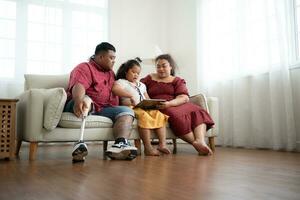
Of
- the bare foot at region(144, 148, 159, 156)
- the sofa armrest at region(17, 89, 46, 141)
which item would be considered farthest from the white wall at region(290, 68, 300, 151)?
the sofa armrest at region(17, 89, 46, 141)

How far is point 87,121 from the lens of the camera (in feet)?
7.13

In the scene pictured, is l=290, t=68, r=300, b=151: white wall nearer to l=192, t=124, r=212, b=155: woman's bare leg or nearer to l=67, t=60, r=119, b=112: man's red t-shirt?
l=192, t=124, r=212, b=155: woman's bare leg

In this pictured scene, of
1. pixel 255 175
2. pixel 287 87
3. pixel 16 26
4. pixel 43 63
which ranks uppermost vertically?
pixel 16 26

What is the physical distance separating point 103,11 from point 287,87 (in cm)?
250

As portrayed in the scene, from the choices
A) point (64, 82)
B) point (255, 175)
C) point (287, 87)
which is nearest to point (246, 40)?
point (287, 87)

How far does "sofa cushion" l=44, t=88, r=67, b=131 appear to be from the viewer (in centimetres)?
204

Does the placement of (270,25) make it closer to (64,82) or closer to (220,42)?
(220,42)

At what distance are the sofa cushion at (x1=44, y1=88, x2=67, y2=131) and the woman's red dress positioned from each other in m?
0.81

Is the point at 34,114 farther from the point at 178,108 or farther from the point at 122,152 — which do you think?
the point at 178,108

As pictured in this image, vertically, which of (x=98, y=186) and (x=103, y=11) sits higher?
(x=103, y=11)

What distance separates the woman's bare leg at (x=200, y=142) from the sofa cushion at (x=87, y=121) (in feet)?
2.11

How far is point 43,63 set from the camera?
12.1 ft

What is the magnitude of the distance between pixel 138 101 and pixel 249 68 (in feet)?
4.26

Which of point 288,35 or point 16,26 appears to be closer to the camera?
point 288,35
